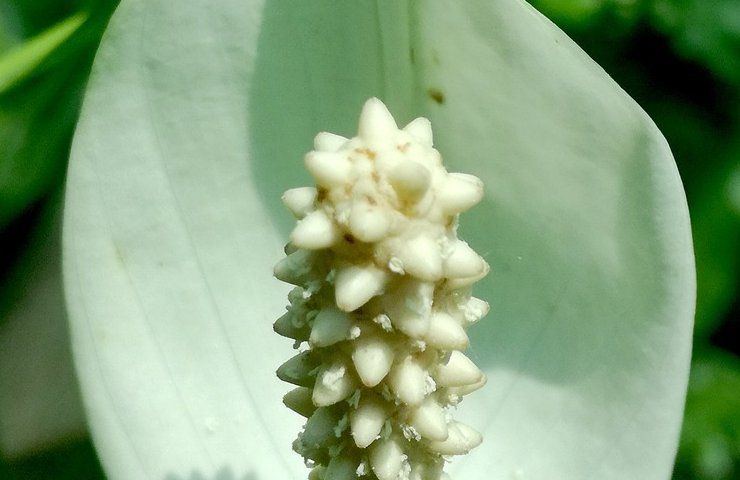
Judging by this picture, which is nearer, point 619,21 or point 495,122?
point 495,122

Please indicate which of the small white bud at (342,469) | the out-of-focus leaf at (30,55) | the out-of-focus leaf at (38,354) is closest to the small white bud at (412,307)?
the small white bud at (342,469)

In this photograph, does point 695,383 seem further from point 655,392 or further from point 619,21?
point 655,392

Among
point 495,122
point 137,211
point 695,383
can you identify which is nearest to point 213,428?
point 137,211

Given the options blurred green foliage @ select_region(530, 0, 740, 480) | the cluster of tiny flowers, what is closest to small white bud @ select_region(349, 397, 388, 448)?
the cluster of tiny flowers

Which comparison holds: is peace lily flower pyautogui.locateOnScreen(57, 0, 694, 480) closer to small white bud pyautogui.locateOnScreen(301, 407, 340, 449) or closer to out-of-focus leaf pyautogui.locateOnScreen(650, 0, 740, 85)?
small white bud pyautogui.locateOnScreen(301, 407, 340, 449)

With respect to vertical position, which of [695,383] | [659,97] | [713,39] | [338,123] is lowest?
[695,383]

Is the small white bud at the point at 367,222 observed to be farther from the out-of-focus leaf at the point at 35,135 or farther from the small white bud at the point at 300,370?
the out-of-focus leaf at the point at 35,135

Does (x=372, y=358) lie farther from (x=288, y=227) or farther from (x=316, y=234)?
(x=288, y=227)
